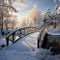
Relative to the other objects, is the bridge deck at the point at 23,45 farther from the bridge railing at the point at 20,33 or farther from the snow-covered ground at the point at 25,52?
the bridge railing at the point at 20,33

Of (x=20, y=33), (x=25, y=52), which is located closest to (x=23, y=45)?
(x=25, y=52)

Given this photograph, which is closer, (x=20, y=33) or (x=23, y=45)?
(x=23, y=45)

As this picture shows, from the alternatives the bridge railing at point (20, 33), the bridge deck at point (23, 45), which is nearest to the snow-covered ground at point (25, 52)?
the bridge deck at point (23, 45)

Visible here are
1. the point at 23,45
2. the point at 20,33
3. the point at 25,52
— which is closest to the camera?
the point at 25,52

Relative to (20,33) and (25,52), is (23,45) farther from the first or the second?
(20,33)

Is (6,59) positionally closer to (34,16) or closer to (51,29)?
(51,29)

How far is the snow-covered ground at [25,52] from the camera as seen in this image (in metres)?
9.67

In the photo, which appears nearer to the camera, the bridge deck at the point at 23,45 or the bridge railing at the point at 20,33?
the bridge deck at the point at 23,45

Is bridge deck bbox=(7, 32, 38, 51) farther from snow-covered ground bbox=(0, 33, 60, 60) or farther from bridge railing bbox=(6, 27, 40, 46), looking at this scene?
bridge railing bbox=(6, 27, 40, 46)

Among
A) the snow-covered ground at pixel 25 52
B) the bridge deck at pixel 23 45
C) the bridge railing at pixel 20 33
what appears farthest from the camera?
the bridge railing at pixel 20 33

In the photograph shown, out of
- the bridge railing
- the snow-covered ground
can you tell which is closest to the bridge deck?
the snow-covered ground

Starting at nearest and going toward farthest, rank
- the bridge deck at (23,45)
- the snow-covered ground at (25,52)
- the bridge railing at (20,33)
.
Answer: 1. the snow-covered ground at (25,52)
2. the bridge deck at (23,45)
3. the bridge railing at (20,33)

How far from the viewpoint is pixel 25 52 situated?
36.8 feet

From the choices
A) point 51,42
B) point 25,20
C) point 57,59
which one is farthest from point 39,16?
point 57,59
